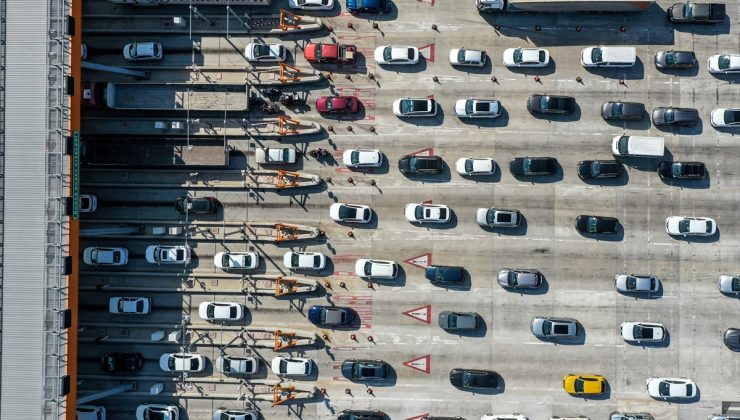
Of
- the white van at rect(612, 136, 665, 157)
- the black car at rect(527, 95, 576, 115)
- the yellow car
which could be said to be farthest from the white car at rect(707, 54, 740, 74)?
the yellow car

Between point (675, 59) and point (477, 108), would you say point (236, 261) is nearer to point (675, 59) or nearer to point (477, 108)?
point (477, 108)

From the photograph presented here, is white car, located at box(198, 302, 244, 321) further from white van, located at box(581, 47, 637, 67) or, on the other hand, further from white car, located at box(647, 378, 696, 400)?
white van, located at box(581, 47, 637, 67)

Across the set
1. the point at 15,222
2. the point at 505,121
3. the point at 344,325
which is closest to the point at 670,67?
the point at 505,121

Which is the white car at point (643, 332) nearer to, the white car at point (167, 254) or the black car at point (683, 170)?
the black car at point (683, 170)

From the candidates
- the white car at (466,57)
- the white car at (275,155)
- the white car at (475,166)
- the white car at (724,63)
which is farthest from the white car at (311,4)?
the white car at (724,63)

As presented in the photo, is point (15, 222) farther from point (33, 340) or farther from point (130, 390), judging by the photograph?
point (130, 390)
